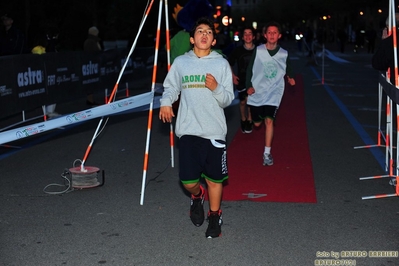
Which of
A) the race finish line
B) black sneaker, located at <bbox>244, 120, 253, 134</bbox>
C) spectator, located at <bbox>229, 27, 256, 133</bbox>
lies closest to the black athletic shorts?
the race finish line

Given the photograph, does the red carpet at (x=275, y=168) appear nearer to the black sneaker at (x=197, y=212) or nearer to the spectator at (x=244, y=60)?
the spectator at (x=244, y=60)

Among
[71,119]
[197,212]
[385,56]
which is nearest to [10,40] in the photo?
[71,119]

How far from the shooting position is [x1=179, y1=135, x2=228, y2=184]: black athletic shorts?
6.04 metres

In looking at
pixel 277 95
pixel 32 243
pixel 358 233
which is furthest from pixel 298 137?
pixel 32 243

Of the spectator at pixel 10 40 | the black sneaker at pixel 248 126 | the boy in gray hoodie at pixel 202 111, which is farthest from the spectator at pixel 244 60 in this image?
the boy in gray hoodie at pixel 202 111

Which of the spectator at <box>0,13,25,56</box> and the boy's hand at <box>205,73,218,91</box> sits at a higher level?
the spectator at <box>0,13,25,56</box>

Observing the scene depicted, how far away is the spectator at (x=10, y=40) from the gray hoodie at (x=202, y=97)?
27.4 ft

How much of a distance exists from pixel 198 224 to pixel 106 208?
1174mm

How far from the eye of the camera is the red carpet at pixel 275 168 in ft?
25.3

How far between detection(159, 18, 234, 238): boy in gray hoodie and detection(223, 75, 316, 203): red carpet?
1453mm

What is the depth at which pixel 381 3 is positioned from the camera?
2146 inches

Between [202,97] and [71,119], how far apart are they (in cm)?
166

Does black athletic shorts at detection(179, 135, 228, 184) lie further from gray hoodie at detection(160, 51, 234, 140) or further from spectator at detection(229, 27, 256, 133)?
spectator at detection(229, 27, 256, 133)

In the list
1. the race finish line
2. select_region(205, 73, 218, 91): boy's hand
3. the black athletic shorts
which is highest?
select_region(205, 73, 218, 91): boy's hand
